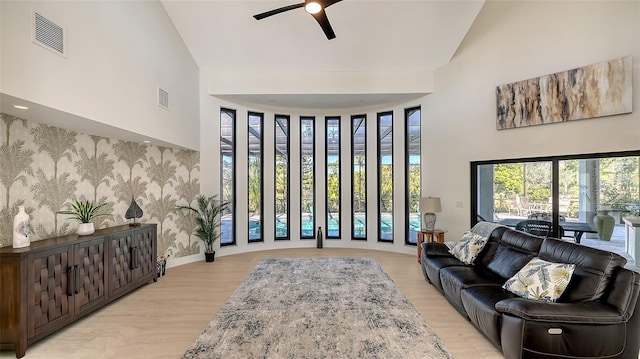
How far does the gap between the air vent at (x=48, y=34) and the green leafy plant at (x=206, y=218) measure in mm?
3338

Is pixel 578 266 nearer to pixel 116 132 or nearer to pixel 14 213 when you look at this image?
pixel 116 132

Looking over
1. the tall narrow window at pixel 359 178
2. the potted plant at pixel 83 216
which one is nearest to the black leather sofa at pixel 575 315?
the tall narrow window at pixel 359 178

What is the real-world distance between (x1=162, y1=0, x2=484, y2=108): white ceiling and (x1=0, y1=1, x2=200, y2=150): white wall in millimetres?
594

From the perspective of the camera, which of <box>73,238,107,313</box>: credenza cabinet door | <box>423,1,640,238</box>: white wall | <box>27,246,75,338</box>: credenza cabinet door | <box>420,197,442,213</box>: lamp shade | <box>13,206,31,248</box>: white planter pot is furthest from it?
<box>420,197,442,213</box>: lamp shade

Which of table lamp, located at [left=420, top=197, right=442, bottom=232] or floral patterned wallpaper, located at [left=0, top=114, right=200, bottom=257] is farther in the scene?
table lamp, located at [left=420, top=197, right=442, bottom=232]

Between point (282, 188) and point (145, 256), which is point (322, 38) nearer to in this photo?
point (282, 188)

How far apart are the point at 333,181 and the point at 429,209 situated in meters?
2.48

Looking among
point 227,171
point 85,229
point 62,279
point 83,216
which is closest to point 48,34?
point 83,216

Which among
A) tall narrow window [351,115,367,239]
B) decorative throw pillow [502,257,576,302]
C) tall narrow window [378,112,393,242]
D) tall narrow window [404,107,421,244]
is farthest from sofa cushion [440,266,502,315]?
tall narrow window [351,115,367,239]

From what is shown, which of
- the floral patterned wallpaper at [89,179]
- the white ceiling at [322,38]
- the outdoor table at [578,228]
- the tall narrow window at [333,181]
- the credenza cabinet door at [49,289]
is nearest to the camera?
the credenza cabinet door at [49,289]

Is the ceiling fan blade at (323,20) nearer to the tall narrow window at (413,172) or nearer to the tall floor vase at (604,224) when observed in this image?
the tall narrow window at (413,172)

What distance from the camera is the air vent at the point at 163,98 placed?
4203mm

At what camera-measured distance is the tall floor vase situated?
362cm

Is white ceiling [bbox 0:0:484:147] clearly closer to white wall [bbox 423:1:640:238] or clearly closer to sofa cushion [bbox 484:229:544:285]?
white wall [bbox 423:1:640:238]
